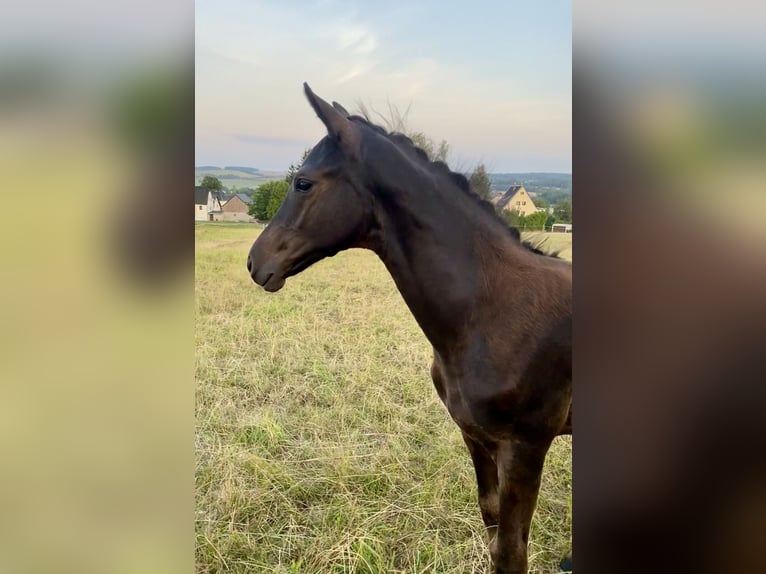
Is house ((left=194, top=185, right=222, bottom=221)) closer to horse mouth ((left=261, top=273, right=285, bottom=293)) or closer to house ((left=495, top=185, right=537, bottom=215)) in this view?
horse mouth ((left=261, top=273, right=285, bottom=293))

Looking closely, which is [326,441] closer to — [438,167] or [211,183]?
[211,183]

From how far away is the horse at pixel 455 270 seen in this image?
1.30 meters

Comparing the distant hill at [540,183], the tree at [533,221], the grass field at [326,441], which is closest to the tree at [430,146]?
the distant hill at [540,183]

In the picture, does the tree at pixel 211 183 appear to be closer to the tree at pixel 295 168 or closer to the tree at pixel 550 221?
the tree at pixel 295 168

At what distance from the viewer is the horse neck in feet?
4.32

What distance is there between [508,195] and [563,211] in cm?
27

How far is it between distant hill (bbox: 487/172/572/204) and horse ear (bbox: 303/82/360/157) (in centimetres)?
42
